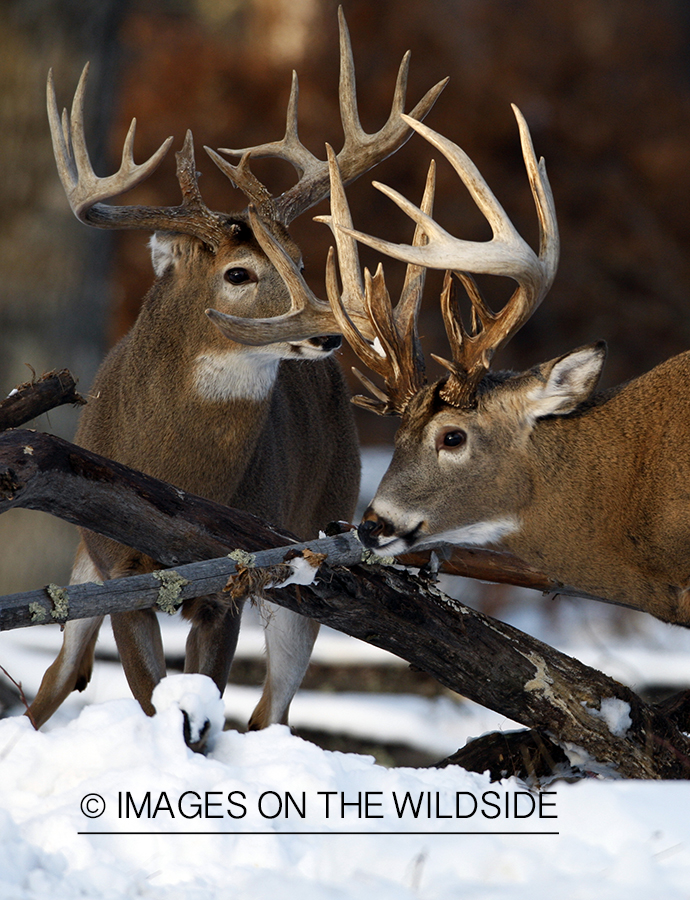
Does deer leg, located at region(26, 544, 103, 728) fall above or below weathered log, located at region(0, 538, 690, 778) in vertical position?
above

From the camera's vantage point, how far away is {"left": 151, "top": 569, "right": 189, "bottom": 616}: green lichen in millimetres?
3236

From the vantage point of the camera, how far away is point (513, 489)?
154 inches

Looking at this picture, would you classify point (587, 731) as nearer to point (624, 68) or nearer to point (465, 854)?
point (465, 854)

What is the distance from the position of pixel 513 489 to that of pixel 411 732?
289 centimetres

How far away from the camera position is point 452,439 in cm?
391

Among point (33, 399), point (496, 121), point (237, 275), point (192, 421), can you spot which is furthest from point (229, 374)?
point (496, 121)

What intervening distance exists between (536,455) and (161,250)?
71.1 inches

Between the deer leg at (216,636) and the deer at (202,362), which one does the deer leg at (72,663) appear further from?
the deer leg at (216,636)

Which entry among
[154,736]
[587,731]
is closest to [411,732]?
[587,731]

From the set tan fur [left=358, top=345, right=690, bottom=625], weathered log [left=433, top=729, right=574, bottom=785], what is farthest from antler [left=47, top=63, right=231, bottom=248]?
weathered log [left=433, top=729, right=574, bottom=785]

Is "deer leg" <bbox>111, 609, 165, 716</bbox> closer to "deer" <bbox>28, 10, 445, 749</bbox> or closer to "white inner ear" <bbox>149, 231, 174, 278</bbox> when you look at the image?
"deer" <bbox>28, 10, 445, 749</bbox>

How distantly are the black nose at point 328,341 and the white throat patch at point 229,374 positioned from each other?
219 millimetres

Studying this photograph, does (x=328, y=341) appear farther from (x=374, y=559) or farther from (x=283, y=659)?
(x=283, y=659)

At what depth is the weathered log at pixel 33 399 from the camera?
371 cm
